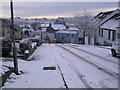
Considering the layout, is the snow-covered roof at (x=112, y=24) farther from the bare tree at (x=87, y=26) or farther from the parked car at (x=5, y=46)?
the parked car at (x=5, y=46)

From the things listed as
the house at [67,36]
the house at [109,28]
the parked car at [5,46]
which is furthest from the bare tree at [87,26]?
the parked car at [5,46]

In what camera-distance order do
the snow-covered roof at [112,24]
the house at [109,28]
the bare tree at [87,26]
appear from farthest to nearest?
the bare tree at [87,26]
the house at [109,28]
the snow-covered roof at [112,24]

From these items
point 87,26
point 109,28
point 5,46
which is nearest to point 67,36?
point 87,26

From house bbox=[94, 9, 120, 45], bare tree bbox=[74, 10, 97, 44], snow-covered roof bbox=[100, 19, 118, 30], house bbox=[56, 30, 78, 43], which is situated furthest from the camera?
house bbox=[56, 30, 78, 43]

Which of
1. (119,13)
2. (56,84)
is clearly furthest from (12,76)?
(119,13)

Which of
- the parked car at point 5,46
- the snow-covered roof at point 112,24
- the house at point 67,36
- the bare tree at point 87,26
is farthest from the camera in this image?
the house at point 67,36

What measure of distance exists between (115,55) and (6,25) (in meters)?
22.9

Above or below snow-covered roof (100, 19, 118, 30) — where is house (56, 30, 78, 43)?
below

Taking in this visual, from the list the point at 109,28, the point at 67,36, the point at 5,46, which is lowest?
the point at 5,46

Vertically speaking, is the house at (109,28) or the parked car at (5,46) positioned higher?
the house at (109,28)

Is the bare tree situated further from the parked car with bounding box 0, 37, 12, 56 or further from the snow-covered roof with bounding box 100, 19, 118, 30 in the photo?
the parked car with bounding box 0, 37, 12, 56

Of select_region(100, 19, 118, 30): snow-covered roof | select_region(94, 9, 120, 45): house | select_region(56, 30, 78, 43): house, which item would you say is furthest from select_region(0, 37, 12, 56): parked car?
select_region(56, 30, 78, 43): house

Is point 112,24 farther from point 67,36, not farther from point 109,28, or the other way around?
point 67,36

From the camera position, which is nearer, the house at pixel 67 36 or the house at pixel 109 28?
the house at pixel 109 28
